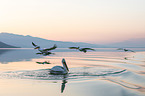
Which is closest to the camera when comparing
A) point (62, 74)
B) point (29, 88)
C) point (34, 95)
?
point (34, 95)

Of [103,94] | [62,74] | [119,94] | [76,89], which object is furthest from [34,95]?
[62,74]

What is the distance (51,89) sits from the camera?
1509 cm

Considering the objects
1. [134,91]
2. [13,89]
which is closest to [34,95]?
[13,89]

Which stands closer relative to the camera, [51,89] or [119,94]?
[119,94]

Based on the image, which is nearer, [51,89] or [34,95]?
[34,95]

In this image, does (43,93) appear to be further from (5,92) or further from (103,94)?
(103,94)

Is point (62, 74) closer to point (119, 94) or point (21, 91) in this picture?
point (21, 91)

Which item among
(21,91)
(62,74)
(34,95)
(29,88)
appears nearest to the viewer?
(34,95)

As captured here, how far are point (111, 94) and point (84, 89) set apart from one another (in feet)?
8.61

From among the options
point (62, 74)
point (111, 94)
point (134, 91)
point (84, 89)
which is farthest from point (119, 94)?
point (62, 74)

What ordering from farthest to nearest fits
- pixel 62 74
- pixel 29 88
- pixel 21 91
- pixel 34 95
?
pixel 62 74 → pixel 29 88 → pixel 21 91 → pixel 34 95

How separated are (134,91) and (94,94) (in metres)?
3.62

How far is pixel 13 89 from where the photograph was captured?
14.9 m

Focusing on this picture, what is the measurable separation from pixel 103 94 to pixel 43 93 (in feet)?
16.0
